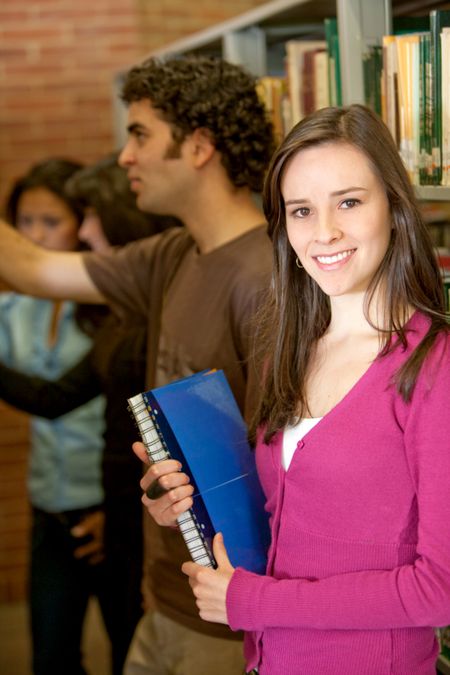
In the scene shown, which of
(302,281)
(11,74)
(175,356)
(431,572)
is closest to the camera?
(431,572)

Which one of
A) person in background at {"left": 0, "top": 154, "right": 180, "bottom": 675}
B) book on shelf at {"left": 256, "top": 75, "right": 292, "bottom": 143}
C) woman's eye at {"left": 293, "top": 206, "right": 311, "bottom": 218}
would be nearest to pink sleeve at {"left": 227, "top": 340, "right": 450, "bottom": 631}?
woman's eye at {"left": 293, "top": 206, "right": 311, "bottom": 218}

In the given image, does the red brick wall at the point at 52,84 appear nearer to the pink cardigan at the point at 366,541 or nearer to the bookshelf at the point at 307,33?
the bookshelf at the point at 307,33

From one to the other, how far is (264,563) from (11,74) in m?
2.86

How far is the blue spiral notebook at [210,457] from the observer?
1.36 metres

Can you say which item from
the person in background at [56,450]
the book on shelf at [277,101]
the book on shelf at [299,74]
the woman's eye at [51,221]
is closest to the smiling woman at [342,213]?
the book on shelf at [299,74]

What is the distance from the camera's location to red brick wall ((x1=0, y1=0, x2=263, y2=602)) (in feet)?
12.2

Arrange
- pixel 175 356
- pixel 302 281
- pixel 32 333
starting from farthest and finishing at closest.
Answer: pixel 32 333 < pixel 175 356 < pixel 302 281

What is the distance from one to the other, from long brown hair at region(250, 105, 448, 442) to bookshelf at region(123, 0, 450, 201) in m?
0.38

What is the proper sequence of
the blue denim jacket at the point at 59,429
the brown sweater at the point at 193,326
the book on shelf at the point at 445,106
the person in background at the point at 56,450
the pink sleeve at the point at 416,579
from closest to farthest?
the pink sleeve at the point at 416,579
the book on shelf at the point at 445,106
the brown sweater at the point at 193,326
the person in background at the point at 56,450
the blue denim jacket at the point at 59,429

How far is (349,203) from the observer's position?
124cm

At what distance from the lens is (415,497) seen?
1152 mm

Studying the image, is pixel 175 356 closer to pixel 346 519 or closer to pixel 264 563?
pixel 264 563

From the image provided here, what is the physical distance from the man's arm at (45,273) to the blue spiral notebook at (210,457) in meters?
0.80

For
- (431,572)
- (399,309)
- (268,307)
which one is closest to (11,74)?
(268,307)
